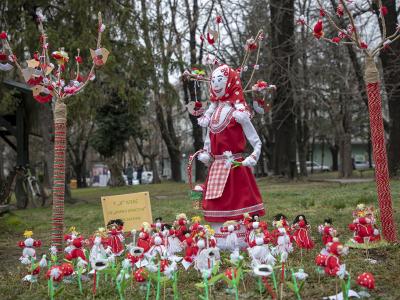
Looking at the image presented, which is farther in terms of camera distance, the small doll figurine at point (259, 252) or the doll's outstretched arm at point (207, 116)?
the doll's outstretched arm at point (207, 116)

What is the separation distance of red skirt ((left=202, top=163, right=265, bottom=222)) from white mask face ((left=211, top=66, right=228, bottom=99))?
0.87 metres

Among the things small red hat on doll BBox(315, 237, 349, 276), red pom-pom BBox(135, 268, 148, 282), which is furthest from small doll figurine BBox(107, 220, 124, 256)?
small red hat on doll BBox(315, 237, 349, 276)

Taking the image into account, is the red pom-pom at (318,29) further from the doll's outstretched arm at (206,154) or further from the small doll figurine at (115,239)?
the small doll figurine at (115,239)

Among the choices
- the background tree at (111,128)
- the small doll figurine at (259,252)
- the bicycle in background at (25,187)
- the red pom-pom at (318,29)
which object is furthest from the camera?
the background tree at (111,128)

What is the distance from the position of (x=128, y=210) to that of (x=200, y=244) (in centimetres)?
267

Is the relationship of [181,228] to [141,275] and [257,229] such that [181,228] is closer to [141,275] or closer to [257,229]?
[257,229]

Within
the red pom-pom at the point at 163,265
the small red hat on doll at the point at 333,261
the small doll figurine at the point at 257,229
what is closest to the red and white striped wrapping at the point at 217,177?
the small doll figurine at the point at 257,229

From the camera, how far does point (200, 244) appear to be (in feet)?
12.6

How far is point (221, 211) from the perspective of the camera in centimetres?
549

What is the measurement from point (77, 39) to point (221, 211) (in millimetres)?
8788

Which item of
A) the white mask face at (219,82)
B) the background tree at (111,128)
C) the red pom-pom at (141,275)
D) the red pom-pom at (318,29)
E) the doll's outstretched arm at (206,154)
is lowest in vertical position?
the red pom-pom at (141,275)

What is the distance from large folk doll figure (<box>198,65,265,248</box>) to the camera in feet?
17.9

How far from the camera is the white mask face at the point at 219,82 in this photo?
18.7 feet

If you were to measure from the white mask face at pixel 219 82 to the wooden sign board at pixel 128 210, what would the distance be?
165cm
